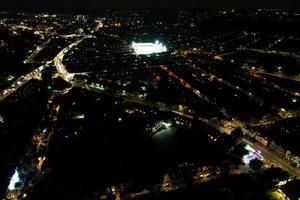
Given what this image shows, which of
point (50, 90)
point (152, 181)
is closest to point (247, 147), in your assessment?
point (152, 181)

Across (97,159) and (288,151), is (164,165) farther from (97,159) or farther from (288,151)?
(288,151)

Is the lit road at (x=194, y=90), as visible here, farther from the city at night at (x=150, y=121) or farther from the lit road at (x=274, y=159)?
the lit road at (x=274, y=159)

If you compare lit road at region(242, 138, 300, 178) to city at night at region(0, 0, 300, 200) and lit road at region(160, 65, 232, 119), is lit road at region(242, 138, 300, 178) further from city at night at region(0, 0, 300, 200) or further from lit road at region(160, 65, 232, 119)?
lit road at region(160, 65, 232, 119)

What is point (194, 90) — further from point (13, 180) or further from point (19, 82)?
point (13, 180)

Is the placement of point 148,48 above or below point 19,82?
below

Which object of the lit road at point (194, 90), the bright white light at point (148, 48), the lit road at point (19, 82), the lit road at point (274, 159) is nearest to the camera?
the lit road at point (274, 159)

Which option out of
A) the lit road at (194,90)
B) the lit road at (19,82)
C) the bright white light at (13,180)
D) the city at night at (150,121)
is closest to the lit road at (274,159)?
the city at night at (150,121)

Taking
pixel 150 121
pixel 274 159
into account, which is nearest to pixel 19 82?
pixel 150 121
